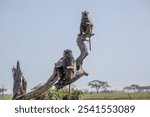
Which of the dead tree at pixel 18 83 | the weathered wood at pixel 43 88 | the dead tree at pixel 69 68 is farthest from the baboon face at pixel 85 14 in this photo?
the dead tree at pixel 18 83

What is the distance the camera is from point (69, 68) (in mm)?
8023

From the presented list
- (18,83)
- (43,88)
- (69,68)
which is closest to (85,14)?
(69,68)

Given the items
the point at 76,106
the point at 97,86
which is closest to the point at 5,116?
the point at 76,106

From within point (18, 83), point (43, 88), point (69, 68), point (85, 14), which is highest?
point (85, 14)

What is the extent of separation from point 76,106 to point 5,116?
1173 millimetres

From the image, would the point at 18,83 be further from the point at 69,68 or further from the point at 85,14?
the point at 85,14

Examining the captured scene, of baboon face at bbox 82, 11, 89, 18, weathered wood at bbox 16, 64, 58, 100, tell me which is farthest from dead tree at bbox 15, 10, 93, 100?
baboon face at bbox 82, 11, 89, 18

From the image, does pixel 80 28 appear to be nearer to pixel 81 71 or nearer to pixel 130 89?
pixel 81 71

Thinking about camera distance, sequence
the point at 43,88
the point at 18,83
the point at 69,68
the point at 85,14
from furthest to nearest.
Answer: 1. the point at 18,83
2. the point at 43,88
3. the point at 85,14
4. the point at 69,68

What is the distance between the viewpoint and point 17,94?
9.04 metres

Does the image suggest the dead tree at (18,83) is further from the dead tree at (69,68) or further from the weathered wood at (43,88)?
the dead tree at (69,68)

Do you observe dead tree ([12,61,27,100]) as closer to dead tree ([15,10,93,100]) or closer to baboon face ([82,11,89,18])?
dead tree ([15,10,93,100])

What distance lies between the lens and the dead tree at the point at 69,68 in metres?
8.07

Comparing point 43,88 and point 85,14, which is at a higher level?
point 85,14
